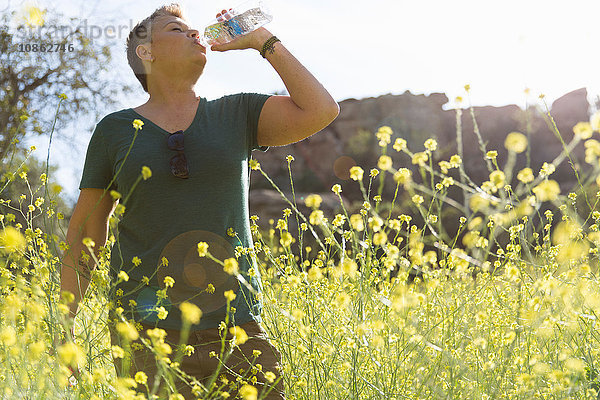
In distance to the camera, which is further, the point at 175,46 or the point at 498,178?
the point at 175,46

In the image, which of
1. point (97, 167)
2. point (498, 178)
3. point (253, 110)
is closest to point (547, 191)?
point (498, 178)

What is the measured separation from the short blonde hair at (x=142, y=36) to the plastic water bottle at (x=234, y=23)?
0.16m

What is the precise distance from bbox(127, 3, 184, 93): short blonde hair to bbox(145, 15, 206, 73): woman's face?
0.04m

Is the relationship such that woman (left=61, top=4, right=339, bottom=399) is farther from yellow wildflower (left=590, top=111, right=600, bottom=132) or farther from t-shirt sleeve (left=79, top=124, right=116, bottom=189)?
yellow wildflower (left=590, top=111, right=600, bottom=132)

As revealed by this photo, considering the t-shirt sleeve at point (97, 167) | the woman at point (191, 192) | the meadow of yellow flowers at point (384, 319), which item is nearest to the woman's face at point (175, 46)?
the woman at point (191, 192)

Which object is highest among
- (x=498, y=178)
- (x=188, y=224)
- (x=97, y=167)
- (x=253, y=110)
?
(x=253, y=110)

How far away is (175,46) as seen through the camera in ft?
6.70

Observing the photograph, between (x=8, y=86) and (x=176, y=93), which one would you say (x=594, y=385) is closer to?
(x=176, y=93)

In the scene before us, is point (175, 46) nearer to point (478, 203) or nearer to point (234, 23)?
point (234, 23)

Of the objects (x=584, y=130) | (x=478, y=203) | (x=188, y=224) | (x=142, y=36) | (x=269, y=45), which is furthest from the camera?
(x=142, y=36)

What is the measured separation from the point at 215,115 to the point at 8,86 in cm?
1053

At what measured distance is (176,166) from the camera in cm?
183

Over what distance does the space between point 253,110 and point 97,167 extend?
58 cm

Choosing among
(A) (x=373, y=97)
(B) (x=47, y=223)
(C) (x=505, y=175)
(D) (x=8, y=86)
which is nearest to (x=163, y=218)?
(B) (x=47, y=223)
